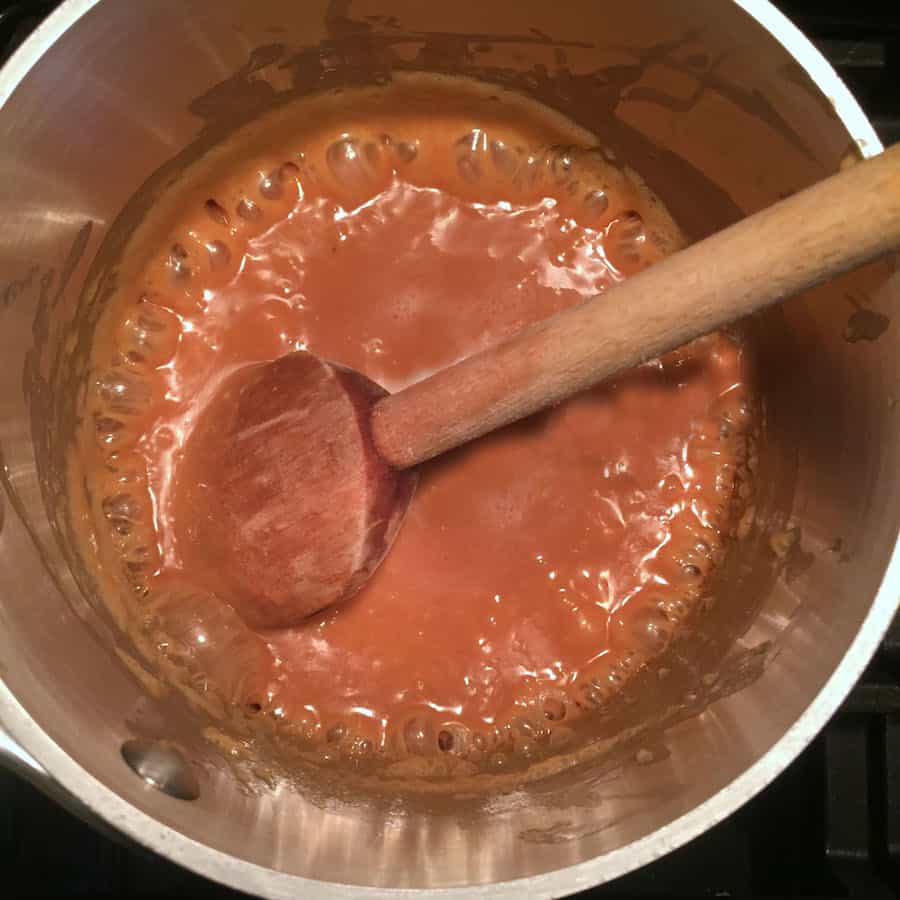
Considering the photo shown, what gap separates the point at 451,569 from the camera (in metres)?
0.77

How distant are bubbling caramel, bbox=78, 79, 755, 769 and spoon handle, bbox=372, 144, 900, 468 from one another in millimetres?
140

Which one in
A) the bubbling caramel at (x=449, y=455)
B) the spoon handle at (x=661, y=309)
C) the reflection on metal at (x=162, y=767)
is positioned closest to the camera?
the spoon handle at (x=661, y=309)

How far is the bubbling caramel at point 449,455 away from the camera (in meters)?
0.77

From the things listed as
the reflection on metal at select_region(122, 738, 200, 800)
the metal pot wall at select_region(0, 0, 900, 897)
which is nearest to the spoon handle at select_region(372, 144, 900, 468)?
the metal pot wall at select_region(0, 0, 900, 897)

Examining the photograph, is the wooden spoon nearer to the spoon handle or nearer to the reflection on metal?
the spoon handle

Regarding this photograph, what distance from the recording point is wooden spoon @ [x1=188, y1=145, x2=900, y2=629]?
486 millimetres

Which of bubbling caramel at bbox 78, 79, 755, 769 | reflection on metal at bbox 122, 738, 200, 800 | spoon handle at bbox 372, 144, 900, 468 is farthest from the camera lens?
bubbling caramel at bbox 78, 79, 755, 769

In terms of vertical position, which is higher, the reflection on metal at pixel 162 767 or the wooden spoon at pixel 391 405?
the wooden spoon at pixel 391 405

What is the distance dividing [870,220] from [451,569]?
1.44 ft

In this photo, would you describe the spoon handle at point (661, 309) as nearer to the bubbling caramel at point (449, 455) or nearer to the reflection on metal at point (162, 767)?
the bubbling caramel at point (449, 455)

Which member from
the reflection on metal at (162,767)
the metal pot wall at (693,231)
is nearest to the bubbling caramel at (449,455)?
the metal pot wall at (693,231)

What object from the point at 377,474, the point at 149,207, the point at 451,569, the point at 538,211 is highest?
the point at 149,207

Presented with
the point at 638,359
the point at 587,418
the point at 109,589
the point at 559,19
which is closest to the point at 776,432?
the point at 587,418

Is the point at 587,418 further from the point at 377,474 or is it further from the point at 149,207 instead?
the point at 149,207
